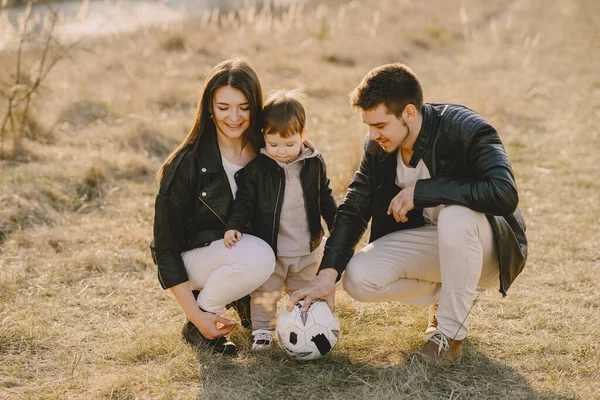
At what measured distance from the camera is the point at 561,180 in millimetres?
7090

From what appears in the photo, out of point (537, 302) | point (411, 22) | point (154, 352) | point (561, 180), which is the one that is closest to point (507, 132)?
point (561, 180)

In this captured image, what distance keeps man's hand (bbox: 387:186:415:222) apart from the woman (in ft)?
2.44

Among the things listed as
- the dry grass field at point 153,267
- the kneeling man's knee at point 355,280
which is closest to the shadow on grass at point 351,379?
the dry grass field at point 153,267

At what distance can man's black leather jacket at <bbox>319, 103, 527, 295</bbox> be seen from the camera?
3512mm

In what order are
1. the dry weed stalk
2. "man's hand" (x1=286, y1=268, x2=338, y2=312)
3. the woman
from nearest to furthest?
"man's hand" (x1=286, y1=268, x2=338, y2=312) < the woman < the dry weed stalk

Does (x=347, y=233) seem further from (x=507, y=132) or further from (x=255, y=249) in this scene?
(x=507, y=132)

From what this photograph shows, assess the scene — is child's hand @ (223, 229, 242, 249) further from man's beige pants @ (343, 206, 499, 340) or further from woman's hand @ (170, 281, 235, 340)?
man's beige pants @ (343, 206, 499, 340)

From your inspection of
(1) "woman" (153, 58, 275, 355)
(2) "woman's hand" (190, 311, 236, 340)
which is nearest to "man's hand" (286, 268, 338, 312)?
(1) "woman" (153, 58, 275, 355)

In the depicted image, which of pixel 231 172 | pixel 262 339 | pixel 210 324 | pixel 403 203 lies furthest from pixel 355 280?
pixel 231 172

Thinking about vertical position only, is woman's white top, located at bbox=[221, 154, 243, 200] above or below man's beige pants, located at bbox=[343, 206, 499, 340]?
above

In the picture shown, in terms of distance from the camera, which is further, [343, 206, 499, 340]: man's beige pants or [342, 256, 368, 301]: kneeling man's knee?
[342, 256, 368, 301]: kneeling man's knee

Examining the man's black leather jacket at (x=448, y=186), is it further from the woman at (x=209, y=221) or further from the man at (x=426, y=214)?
the woman at (x=209, y=221)

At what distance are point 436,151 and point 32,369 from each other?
2512 millimetres

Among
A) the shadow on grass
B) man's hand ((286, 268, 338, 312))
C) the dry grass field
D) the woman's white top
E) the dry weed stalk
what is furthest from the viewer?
the dry weed stalk
